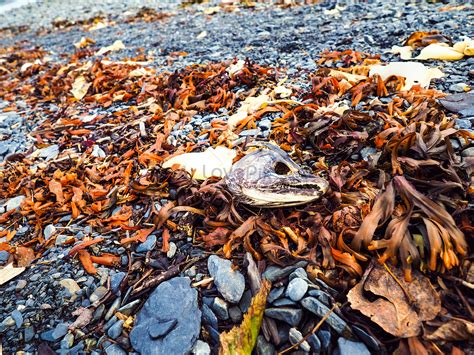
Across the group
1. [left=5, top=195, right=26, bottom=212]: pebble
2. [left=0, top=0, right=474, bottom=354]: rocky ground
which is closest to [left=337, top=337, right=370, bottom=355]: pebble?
[left=0, top=0, right=474, bottom=354]: rocky ground

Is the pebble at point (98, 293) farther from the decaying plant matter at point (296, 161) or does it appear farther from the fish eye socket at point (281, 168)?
the fish eye socket at point (281, 168)

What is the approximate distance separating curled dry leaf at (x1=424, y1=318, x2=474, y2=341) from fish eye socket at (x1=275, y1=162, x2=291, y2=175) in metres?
1.15

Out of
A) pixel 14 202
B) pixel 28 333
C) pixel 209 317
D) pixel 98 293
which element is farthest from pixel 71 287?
pixel 14 202

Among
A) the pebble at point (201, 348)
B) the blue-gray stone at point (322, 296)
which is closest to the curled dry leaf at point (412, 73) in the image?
the blue-gray stone at point (322, 296)

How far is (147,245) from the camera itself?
2154mm

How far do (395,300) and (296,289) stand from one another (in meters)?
0.46

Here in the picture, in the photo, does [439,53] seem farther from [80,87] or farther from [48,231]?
[80,87]

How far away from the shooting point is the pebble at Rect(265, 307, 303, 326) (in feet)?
5.12

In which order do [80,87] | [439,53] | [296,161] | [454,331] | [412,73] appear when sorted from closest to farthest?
[454,331], [296,161], [412,73], [439,53], [80,87]

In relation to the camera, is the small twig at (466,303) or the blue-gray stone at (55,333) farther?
the blue-gray stone at (55,333)

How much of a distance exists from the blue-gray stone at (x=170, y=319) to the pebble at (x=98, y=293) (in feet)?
1.02

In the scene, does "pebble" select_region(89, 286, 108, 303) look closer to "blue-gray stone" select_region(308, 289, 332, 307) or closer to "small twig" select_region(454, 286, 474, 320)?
"blue-gray stone" select_region(308, 289, 332, 307)

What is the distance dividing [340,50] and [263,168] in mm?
3277

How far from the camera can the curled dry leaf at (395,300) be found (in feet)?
4.77
